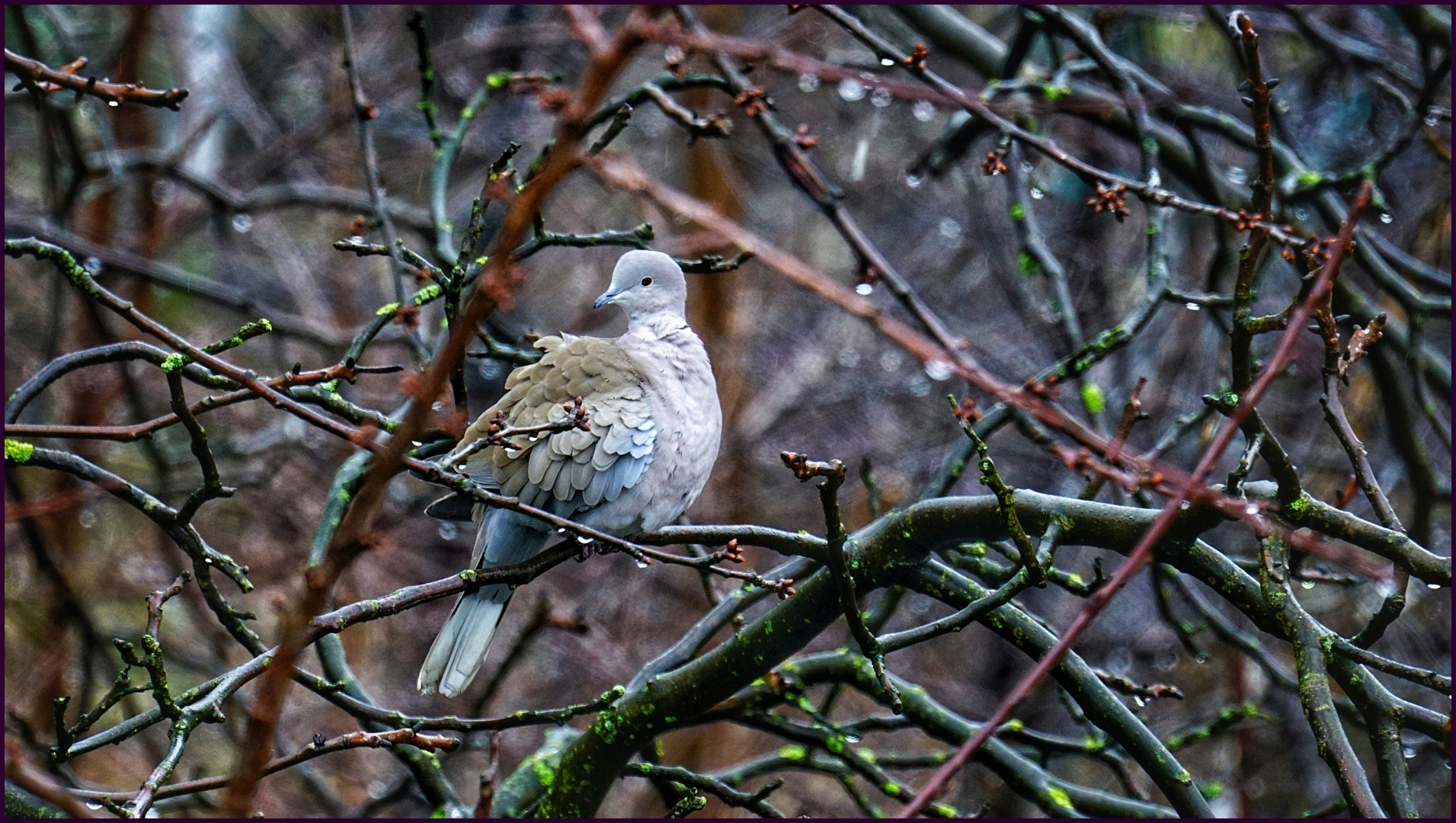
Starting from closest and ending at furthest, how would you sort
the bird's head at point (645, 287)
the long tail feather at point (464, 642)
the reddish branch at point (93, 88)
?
the reddish branch at point (93, 88)
the long tail feather at point (464, 642)
the bird's head at point (645, 287)

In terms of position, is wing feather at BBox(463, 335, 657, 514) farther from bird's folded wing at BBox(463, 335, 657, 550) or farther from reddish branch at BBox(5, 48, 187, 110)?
reddish branch at BBox(5, 48, 187, 110)

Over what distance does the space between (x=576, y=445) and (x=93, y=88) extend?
4.02 feet

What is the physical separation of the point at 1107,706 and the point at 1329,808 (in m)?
1.04

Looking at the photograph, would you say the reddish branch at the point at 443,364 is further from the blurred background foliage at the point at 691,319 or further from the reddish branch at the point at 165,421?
the blurred background foliage at the point at 691,319

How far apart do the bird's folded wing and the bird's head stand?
37cm

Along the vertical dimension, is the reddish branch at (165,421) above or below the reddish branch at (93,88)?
below

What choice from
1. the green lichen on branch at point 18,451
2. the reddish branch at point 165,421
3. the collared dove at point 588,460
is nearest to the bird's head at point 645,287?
the collared dove at point 588,460

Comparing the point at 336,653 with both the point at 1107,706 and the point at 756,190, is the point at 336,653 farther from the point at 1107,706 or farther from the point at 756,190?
the point at 756,190

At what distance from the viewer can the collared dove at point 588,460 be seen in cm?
259

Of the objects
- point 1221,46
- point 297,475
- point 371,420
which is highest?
point 1221,46

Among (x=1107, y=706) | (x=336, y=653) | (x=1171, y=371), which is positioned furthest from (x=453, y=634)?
(x=1171, y=371)

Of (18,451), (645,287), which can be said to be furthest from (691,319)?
(18,451)

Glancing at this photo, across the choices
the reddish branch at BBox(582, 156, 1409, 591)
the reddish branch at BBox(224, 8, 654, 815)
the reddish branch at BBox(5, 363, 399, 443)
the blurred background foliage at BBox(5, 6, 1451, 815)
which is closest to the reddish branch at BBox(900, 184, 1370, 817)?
the reddish branch at BBox(582, 156, 1409, 591)

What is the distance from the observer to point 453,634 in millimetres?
2586
